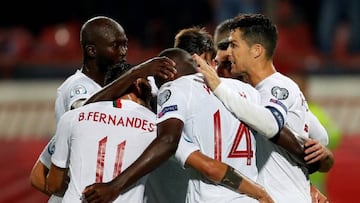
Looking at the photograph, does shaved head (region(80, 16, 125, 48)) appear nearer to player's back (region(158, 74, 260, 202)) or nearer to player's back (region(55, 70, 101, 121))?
player's back (region(55, 70, 101, 121))

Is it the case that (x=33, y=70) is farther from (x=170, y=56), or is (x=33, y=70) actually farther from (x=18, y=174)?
(x=170, y=56)

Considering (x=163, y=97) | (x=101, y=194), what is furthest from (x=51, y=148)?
(x=163, y=97)

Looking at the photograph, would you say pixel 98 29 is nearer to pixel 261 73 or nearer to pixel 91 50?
pixel 91 50

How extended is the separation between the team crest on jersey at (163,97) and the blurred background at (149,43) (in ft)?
18.5

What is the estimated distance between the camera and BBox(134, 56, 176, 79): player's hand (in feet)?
14.4

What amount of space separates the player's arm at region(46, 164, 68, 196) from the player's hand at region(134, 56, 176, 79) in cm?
59

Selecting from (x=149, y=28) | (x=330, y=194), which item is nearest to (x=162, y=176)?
(x=330, y=194)

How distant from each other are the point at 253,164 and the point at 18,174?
4639 millimetres

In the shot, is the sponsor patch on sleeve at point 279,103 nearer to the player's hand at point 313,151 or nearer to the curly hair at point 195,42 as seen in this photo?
the player's hand at point 313,151

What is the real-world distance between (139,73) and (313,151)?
3.10 feet

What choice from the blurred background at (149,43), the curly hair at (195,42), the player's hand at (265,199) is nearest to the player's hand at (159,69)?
the curly hair at (195,42)

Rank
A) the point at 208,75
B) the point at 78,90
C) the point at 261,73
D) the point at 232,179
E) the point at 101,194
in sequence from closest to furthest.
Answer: the point at 101,194, the point at 232,179, the point at 208,75, the point at 261,73, the point at 78,90

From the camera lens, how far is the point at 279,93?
462 cm

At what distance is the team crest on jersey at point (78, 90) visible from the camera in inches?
198
